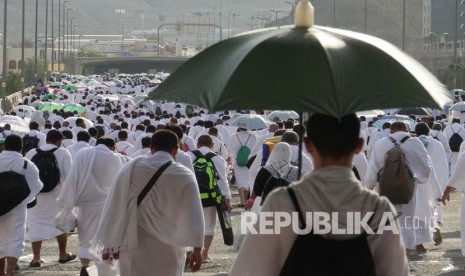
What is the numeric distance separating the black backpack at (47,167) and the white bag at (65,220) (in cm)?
147

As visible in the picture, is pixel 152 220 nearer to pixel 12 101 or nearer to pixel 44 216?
pixel 44 216

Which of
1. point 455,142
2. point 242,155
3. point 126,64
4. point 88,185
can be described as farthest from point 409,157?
point 126,64

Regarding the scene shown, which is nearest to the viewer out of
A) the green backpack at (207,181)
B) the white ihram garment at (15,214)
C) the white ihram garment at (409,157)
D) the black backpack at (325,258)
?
the black backpack at (325,258)

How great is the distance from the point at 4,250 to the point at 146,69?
163950 millimetres

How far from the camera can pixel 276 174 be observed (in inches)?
454

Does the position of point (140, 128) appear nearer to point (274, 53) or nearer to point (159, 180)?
point (159, 180)

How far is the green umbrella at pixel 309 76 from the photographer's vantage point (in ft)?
17.0

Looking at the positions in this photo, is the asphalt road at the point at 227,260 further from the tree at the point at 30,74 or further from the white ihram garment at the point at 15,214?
the tree at the point at 30,74

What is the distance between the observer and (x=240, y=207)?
23.4 m

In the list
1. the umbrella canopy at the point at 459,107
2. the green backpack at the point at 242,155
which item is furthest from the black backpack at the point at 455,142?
the umbrella canopy at the point at 459,107

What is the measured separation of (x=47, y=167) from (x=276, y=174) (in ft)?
14.1

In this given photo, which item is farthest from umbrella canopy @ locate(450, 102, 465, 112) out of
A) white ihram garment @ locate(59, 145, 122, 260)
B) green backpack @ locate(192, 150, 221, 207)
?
white ihram garment @ locate(59, 145, 122, 260)

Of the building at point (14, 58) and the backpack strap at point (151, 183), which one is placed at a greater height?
the building at point (14, 58)

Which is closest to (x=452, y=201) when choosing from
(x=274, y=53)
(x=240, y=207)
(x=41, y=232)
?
(x=240, y=207)
